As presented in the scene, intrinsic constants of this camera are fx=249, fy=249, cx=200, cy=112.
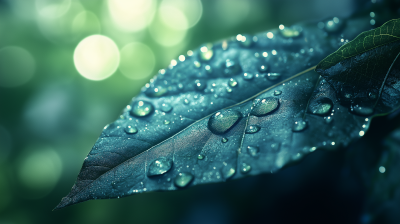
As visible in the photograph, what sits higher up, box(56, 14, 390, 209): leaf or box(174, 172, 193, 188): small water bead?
box(56, 14, 390, 209): leaf

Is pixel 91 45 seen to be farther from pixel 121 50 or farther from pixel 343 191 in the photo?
pixel 343 191

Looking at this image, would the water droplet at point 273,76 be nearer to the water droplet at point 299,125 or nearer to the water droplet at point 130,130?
the water droplet at point 299,125

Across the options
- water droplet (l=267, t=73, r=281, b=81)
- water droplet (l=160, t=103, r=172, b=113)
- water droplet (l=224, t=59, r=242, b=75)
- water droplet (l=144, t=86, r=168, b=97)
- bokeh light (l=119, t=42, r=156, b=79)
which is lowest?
water droplet (l=160, t=103, r=172, b=113)

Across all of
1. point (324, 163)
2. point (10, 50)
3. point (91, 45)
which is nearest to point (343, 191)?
point (324, 163)

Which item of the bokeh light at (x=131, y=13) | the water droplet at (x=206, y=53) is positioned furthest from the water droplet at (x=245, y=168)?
the bokeh light at (x=131, y=13)

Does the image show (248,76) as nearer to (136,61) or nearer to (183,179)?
(183,179)

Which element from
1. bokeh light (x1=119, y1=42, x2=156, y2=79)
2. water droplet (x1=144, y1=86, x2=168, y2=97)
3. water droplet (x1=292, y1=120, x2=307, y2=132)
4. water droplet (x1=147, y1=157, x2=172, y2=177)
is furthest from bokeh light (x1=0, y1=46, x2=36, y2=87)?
water droplet (x1=292, y1=120, x2=307, y2=132)

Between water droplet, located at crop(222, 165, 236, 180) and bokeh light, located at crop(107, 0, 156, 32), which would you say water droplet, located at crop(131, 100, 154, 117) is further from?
bokeh light, located at crop(107, 0, 156, 32)
